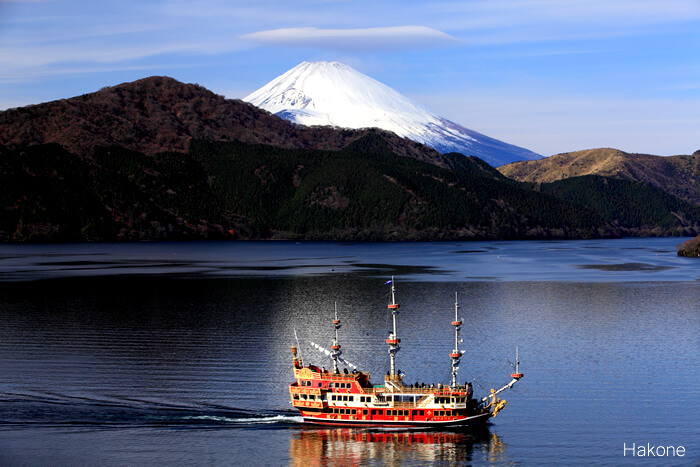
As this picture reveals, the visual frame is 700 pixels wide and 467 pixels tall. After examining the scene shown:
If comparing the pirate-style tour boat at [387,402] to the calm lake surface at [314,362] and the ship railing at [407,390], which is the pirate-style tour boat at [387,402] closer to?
the ship railing at [407,390]

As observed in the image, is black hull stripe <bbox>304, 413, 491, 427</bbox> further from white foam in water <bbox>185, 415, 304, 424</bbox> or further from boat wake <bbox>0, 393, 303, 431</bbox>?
boat wake <bbox>0, 393, 303, 431</bbox>

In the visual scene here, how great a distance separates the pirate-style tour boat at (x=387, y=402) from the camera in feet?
192

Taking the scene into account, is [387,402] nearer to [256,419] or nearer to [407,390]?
[407,390]

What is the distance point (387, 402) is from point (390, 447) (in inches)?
172

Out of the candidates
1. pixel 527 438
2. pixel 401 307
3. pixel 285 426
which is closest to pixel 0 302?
pixel 401 307

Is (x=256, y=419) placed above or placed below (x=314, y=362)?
below

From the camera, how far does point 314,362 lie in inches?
3012

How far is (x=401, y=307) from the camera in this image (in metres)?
117

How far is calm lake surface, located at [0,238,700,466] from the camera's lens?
178 feet

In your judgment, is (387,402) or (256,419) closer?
(387,402)

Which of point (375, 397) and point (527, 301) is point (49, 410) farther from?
point (527, 301)

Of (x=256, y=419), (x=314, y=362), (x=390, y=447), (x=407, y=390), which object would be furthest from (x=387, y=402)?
(x=314, y=362)

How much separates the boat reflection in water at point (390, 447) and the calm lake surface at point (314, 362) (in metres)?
0.18

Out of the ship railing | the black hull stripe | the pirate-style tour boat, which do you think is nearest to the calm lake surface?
the black hull stripe
